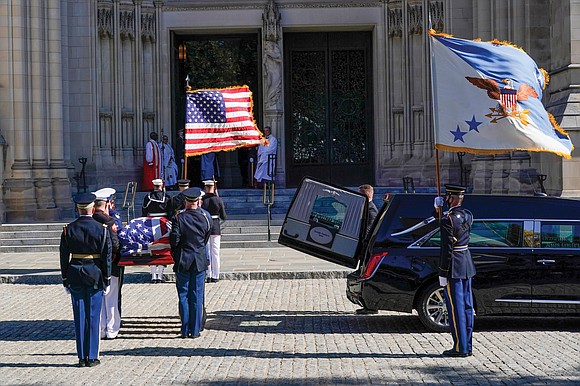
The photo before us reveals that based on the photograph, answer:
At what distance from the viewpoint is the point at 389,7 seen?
2891cm

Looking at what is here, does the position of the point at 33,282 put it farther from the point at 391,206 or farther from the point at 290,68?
the point at 290,68

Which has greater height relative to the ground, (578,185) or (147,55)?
(147,55)

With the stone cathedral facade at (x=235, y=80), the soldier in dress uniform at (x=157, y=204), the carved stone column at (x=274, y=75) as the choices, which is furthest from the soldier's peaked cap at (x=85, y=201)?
the carved stone column at (x=274, y=75)

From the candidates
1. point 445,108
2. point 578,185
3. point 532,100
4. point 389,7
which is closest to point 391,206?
point 445,108

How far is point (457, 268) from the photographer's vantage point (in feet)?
34.4

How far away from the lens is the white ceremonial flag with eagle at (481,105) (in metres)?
12.3

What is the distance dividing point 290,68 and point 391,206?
18.2 m

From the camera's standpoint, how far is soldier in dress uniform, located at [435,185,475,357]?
10.3m

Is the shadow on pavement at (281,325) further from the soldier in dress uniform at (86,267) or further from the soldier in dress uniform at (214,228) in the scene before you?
the soldier in dress uniform at (214,228)

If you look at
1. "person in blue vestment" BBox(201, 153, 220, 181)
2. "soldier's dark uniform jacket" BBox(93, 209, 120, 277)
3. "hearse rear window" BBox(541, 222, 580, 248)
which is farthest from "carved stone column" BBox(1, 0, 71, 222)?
"hearse rear window" BBox(541, 222, 580, 248)

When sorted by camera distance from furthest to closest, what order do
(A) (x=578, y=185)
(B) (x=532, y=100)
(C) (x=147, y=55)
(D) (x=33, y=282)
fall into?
(C) (x=147, y=55) < (A) (x=578, y=185) < (D) (x=33, y=282) < (B) (x=532, y=100)

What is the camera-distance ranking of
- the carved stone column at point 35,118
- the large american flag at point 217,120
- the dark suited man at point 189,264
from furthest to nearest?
the carved stone column at point 35,118
the large american flag at point 217,120
the dark suited man at point 189,264

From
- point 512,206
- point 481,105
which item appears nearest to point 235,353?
point 512,206

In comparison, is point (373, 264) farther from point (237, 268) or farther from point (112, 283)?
point (237, 268)
